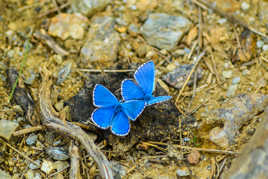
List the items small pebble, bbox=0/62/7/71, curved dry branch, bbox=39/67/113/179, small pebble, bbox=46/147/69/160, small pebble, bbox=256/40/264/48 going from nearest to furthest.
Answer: curved dry branch, bbox=39/67/113/179 < small pebble, bbox=46/147/69/160 < small pebble, bbox=0/62/7/71 < small pebble, bbox=256/40/264/48

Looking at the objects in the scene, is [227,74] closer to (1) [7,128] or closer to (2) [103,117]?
(2) [103,117]

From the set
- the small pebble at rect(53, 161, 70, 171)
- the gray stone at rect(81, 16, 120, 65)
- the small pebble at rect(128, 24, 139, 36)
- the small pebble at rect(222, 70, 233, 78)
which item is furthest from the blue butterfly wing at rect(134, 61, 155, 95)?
the small pebble at rect(53, 161, 70, 171)

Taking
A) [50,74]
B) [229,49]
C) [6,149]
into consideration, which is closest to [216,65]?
[229,49]

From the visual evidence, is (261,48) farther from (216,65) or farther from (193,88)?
(193,88)

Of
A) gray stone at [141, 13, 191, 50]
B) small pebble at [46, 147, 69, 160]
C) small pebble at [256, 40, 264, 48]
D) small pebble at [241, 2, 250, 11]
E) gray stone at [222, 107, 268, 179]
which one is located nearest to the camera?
gray stone at [222, 107, 268, 179]

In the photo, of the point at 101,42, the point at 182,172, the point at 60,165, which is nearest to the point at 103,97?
the point at 60,165

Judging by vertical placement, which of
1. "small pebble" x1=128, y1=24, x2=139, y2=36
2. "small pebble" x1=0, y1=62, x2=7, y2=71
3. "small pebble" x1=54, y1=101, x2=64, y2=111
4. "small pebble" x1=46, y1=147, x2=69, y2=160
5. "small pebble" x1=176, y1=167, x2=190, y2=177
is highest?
"small pebble" x1=128, y1=24, x2=139, y2=36

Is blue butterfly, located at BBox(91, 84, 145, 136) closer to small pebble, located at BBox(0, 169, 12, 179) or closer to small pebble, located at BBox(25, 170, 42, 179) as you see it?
small pebble, located at BBox(25, 170, 42, 179)

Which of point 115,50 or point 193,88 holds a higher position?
point 115,50
